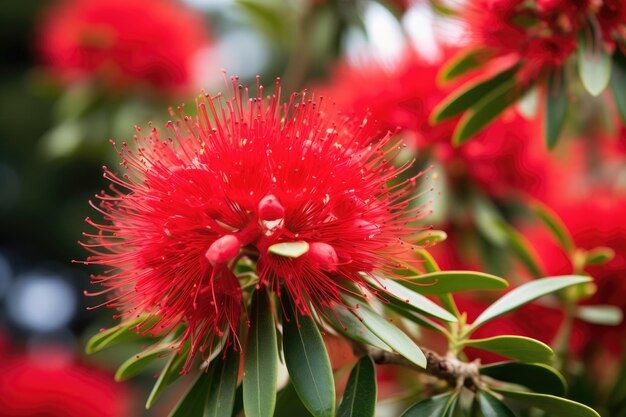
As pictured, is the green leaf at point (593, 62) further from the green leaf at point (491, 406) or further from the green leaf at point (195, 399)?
the green leaf at point (195, 399)

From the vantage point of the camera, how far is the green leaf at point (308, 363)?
3.59 feet

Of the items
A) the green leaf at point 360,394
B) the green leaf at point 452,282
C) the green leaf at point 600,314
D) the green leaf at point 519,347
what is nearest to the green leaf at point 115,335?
the green leaf at point 360,394

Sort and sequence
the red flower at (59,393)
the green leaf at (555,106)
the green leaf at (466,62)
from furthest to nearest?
the red flower at (59,393) → the green leaf at (466,62) → the green leaf at (555,106)

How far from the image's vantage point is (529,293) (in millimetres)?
1291

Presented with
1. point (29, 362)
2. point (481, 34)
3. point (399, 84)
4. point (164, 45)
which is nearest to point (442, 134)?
point (399, 84)

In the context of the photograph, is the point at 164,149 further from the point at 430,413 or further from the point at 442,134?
the point at 442,134

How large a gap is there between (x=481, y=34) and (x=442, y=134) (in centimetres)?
36

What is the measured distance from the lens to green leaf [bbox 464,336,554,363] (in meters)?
1.17

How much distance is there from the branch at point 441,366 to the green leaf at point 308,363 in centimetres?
13

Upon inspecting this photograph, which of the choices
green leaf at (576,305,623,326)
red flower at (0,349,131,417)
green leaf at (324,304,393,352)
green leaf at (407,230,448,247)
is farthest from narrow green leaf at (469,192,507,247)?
red flower at (0,349,131,417)

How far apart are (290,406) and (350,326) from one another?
0.69 feet

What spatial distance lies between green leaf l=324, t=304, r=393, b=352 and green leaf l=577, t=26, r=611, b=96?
1.92 ft

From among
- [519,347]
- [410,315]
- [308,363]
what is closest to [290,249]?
[308,363]

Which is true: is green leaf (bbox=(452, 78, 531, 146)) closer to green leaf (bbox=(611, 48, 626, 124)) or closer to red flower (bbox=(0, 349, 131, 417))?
green leaf (bbox=(611, 48, 626, 124))
